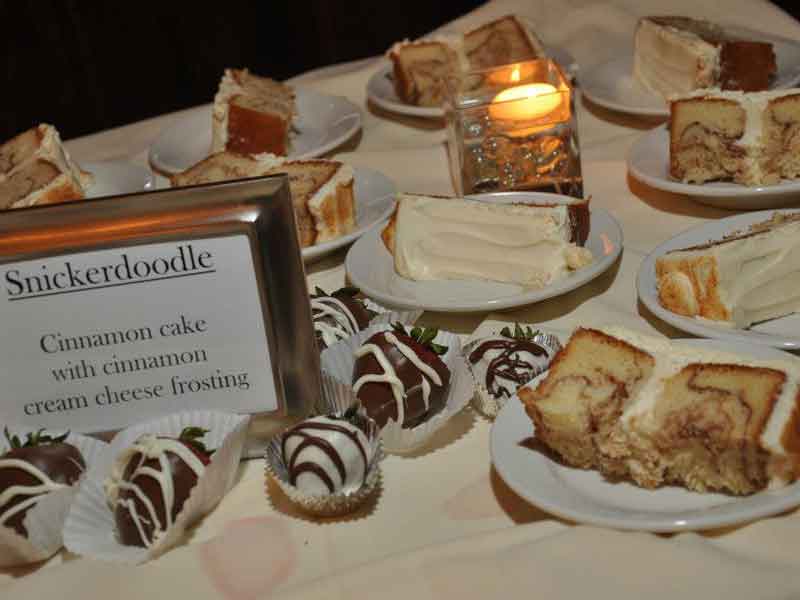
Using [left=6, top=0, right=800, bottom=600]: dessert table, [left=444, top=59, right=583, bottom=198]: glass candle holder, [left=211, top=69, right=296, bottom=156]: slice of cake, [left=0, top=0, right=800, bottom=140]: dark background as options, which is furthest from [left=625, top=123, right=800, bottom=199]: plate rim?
[left=0, top=0, right=800, bottom=140]: dark background

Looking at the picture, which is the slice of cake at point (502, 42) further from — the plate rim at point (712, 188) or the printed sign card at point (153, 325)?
the printed sign card at point (153, 325)

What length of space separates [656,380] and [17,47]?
3.81 m

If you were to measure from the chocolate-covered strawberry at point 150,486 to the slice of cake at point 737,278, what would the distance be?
0.67 m

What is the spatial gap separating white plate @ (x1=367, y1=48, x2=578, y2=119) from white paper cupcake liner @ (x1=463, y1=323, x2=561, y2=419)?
1.12m

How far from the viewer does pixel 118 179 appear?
220 cm

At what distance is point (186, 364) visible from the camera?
1151 mm

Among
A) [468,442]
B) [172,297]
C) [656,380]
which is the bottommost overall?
[468,442]

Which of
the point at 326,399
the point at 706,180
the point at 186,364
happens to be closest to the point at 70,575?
the point at 186,364

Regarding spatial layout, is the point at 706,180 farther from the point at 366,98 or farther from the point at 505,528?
the point at 366,98

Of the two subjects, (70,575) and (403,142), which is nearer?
(70,575)

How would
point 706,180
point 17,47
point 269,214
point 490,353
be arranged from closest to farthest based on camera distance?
point 269,214, point 490,353, point 706,180, point 17,47

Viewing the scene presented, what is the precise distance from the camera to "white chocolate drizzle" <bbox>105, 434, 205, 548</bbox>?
3.36 ft

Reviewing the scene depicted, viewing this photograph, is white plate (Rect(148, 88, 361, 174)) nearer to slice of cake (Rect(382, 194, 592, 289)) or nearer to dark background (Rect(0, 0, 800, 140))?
slice of cake (Rect(382, 194, 592, 289))

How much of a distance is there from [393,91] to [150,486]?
→ 5.53 feet
